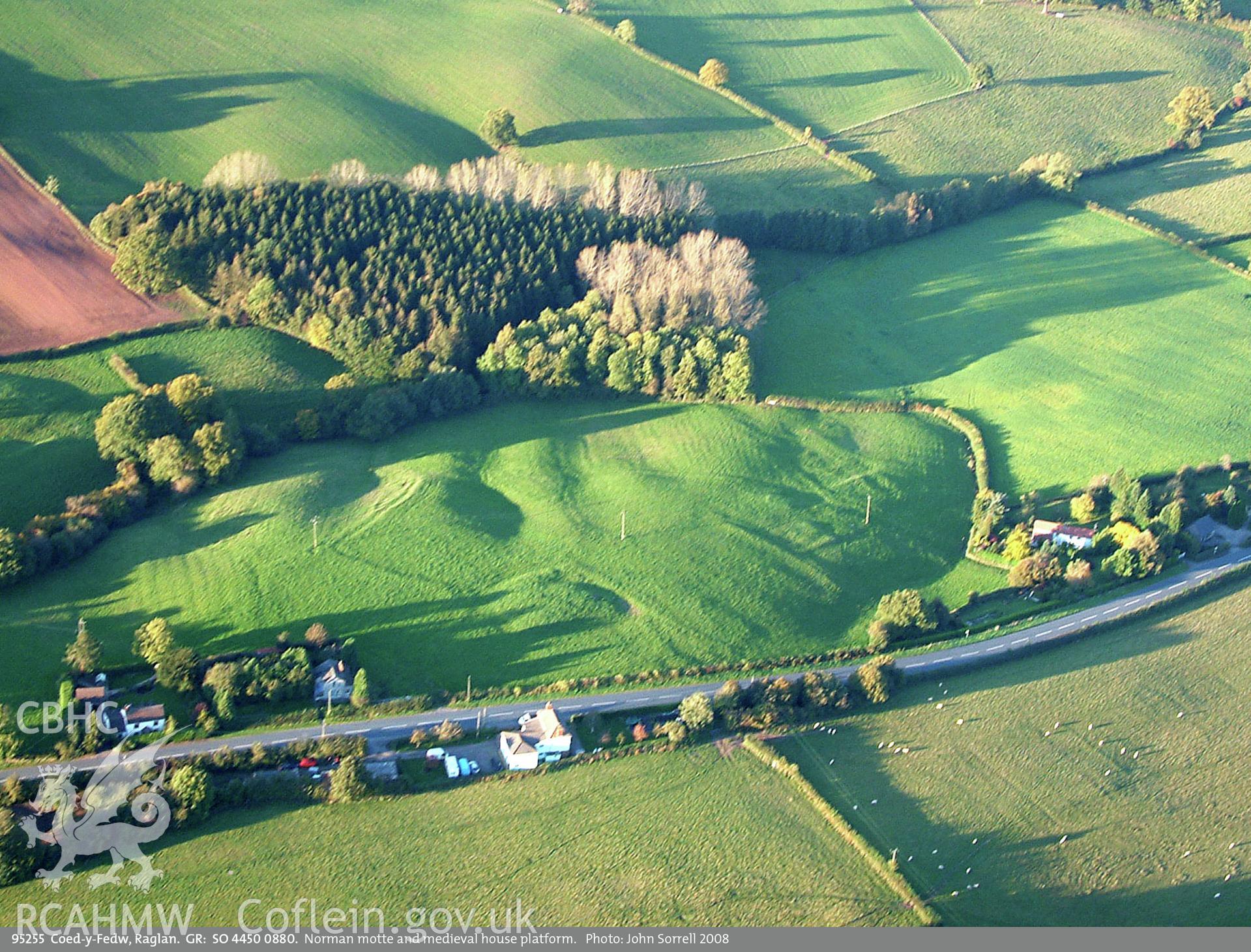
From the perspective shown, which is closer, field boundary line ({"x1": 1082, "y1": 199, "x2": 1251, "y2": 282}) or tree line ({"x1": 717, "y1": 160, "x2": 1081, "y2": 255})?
tree line ({"x1": 717, "y1": 160, "x2": 1081, "y2": 255})

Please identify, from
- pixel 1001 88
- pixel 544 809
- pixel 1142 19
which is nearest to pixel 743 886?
pixel 544 809

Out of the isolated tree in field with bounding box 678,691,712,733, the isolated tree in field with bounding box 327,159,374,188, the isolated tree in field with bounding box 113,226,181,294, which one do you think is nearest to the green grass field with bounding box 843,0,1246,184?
the isolated tree in field with bounding box 327,159,374,188

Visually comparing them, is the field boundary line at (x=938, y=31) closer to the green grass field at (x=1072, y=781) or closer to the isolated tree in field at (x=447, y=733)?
the green grass field at (x=1072, y=781)

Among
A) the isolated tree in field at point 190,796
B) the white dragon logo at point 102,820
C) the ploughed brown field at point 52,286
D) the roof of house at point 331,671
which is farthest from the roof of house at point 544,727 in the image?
the ploughed brown field at point 52,286

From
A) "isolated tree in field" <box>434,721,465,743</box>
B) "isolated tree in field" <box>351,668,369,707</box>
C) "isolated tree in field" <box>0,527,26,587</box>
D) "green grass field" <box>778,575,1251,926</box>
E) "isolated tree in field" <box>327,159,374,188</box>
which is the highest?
"isolated tree in field" <box>327,159,374,188</box>

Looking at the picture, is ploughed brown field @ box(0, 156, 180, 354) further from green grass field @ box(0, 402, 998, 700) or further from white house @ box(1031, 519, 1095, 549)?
white house @ box(1031, 519, 1095, 549)

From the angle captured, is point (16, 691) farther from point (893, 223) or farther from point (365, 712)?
point (893, 223)

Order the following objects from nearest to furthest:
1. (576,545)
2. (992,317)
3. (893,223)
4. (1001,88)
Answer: (576,545), (992,317), (893,223), (1001,88)

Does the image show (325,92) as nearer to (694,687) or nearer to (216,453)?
(216,453)
